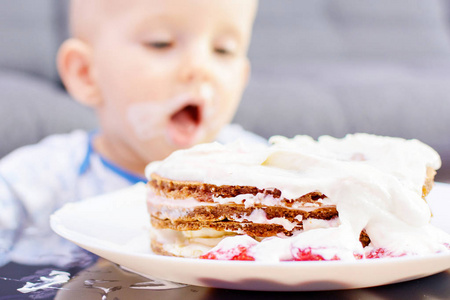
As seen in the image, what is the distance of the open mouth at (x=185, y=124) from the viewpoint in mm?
1313

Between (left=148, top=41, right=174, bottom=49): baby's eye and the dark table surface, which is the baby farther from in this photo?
the dark table surface

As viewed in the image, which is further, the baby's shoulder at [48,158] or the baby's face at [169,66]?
the baby's shoulder at [48,158]

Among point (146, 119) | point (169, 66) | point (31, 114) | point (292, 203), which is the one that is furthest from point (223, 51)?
point (31, 114)

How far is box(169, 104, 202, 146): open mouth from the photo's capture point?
131 centimetres

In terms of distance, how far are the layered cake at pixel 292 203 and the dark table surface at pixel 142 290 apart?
0.04m

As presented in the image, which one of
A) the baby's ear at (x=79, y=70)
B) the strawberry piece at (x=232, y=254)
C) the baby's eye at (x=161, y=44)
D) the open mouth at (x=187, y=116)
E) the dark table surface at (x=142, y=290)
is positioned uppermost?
the baby's eye at (x=161, y=44)

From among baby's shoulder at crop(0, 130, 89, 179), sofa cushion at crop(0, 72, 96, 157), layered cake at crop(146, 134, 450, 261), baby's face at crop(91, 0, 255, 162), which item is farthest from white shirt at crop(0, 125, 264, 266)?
layered cake at crop(146, 134, 450, 261)

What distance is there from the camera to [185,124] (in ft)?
4.40

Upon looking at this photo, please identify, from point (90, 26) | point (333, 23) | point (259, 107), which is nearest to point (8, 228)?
point (90, 26)

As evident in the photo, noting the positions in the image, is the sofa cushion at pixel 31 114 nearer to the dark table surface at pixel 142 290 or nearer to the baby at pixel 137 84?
the baby at pixel 137 84

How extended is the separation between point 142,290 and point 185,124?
0.83 meters

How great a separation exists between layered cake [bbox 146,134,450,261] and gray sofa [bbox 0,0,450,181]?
121 centimetres

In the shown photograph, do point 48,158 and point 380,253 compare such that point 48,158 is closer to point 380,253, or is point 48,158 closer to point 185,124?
point 185,124

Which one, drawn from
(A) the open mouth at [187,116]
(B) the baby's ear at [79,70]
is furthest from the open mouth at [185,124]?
(B) the baby's ear at [79,70]
